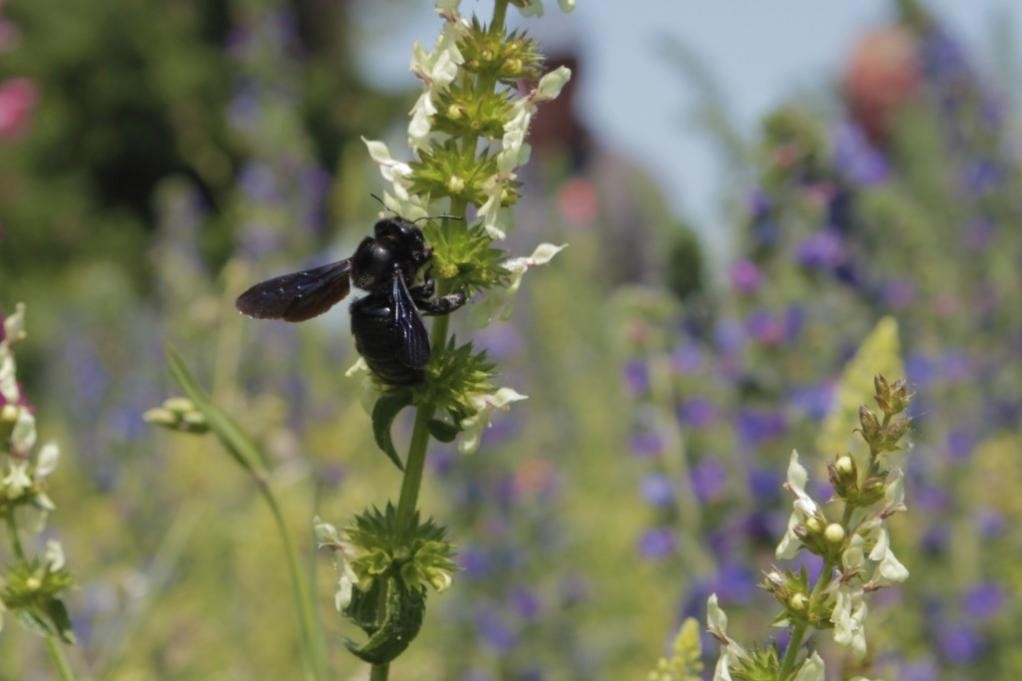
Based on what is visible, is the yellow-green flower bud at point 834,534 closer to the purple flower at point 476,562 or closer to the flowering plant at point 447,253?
the flowering plant at point 447,253

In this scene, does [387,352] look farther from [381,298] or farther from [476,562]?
[476,562]

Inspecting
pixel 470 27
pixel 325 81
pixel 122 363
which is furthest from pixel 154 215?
pixel 470 27

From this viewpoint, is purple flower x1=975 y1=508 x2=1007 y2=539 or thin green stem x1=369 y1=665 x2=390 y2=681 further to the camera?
purple flower x1=975 y1=508 x2=1007 y2=539

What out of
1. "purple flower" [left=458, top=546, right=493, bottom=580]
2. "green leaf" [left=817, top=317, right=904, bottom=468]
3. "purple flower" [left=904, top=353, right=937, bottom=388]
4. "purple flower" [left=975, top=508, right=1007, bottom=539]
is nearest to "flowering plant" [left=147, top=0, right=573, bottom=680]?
"green leaf" [left=817, top=317, right=904, bottom=468]

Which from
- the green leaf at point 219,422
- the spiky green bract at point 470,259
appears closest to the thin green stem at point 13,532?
the green leaf at point 219,422

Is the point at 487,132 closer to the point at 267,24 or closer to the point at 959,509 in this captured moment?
the point at 959,509

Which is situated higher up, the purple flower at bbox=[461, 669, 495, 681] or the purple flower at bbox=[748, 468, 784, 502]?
the purple flower at bbox=[461, 669, 495, 681]

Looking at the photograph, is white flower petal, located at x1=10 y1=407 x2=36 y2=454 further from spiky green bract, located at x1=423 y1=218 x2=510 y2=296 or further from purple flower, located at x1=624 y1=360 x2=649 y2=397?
purple flower, located at x1=624 y1=360 x2=649 y2=397
